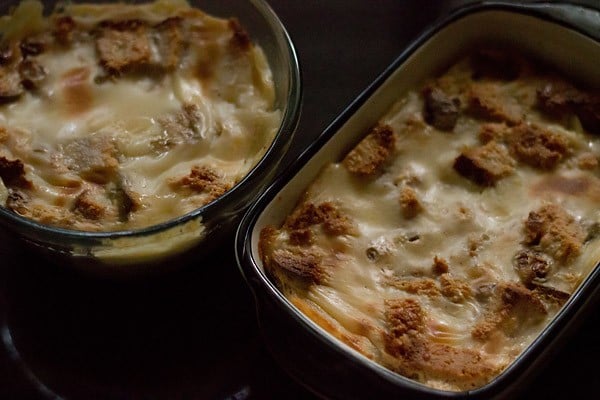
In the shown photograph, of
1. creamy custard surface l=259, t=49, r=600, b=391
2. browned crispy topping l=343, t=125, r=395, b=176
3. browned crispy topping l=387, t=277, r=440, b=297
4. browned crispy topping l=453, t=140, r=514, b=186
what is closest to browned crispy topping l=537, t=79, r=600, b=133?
creamy custard surface l=259, t=49, r=600, b=391

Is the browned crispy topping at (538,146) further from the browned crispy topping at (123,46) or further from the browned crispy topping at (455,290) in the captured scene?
the browned crispy topping at (123,46)

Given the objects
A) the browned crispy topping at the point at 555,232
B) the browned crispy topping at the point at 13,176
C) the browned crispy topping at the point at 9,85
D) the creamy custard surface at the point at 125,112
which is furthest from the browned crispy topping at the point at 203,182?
the browned crispy topping at the point at 555,232

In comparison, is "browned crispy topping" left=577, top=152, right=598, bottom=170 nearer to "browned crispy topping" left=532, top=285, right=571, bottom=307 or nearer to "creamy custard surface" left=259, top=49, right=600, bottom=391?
"creamy custard surface" left=259, top=49, right=600, bottom=391

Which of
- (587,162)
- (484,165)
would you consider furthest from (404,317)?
(587,162)

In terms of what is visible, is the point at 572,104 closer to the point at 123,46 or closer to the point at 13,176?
the point at 123,46

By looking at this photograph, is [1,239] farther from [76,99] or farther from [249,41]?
[249,41]

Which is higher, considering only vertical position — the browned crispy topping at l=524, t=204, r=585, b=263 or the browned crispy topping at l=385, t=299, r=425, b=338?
the browned crispy topping at l=524, t=204, r=585, b=263

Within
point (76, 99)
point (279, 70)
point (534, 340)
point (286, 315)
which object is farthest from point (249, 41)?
point (534, 340)
